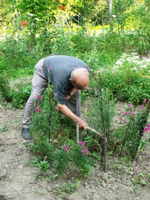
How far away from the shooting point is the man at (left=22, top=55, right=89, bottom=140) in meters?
2.84

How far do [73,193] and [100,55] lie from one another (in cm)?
554

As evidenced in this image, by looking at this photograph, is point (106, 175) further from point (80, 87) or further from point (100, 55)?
point (100, 55)

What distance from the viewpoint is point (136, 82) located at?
17.7ft

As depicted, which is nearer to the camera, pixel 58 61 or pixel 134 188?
pixel 134 188

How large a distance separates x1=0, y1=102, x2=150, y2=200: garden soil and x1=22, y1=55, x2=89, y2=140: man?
66 centimetres

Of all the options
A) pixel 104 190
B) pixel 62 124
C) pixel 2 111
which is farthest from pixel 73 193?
pixel 2 111

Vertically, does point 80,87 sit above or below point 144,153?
above

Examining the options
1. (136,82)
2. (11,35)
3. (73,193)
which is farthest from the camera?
(11,35)

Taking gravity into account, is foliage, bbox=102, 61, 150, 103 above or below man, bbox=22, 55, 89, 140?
below

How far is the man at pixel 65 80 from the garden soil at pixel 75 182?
659mm

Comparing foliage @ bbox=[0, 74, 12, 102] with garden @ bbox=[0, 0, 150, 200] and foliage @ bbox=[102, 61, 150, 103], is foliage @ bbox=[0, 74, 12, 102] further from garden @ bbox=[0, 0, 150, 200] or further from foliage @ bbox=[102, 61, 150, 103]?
foliage @ bbox=[102, 61, 150, 103]

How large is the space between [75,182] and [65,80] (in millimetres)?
1211

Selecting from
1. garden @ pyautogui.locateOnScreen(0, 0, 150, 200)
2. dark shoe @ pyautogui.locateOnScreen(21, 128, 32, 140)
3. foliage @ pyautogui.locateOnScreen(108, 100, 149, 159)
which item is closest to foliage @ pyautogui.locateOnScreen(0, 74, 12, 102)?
garden @ pyautogui.locateOnScreen(0, 0, 150, 200)

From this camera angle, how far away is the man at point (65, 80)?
9.32 ft
